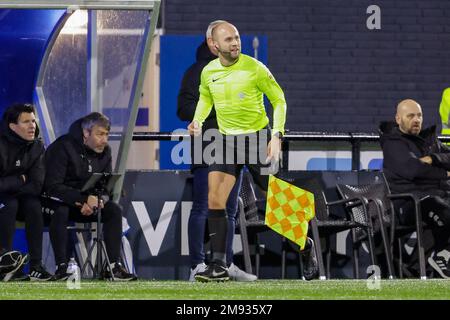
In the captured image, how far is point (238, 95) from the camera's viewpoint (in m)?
10.9

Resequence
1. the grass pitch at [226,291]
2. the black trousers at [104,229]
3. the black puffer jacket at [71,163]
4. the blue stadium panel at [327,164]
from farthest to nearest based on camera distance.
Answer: the blue stadium panel at [327,164] < the black puffer jacket at [71,163] < the black trousers at [104,229] < the grass pitch at [226,291]

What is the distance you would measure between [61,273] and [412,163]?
124 inches

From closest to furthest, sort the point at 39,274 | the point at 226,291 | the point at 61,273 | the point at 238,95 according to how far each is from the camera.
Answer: the point at 226,291 → the point at 238,95 → the point at 39,274 → the point at 61,273

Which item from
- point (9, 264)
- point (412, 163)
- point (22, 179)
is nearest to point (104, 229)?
point (22, 179)

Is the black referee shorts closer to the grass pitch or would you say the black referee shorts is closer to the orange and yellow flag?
the orange and yellow flag

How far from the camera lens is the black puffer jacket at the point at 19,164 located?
1172cm

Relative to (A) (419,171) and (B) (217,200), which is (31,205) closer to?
(B) (217,200)

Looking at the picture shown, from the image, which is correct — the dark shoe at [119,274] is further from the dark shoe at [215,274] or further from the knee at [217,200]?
the knee at [217,200]

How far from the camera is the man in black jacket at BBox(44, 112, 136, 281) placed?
1163 cm

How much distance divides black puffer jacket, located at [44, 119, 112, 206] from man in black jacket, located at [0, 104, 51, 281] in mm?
94

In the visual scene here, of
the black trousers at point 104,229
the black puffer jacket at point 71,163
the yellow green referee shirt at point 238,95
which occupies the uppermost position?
the yellow green referee shirt at point 238,95

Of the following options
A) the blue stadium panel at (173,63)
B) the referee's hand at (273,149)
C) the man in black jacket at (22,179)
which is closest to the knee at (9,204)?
the man in black jacket at (22,179)

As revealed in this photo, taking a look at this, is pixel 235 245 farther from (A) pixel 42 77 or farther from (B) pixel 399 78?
(B) pixel 399 78

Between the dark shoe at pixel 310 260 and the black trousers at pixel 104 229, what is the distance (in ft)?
4.83
